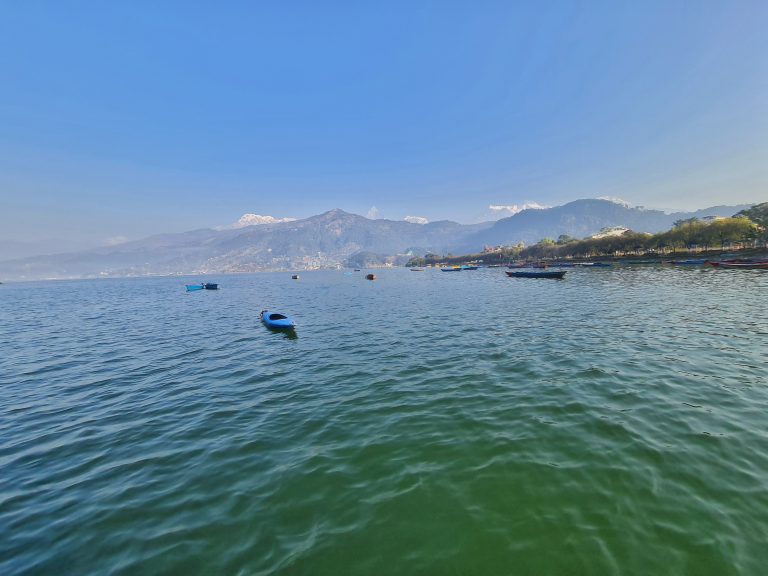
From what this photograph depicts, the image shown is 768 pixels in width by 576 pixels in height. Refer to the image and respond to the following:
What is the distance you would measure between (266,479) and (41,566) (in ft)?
14.8

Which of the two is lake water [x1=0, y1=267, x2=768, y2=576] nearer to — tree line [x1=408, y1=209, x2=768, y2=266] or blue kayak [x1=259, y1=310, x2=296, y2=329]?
blue kayak [x1=259, y1=310, x2=296, y2=329]

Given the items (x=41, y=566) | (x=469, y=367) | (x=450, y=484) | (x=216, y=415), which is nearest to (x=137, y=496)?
(x=41, y=566)

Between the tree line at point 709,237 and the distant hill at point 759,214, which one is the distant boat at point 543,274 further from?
the distant hill at point 759,214

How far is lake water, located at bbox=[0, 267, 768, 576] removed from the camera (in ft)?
19.7

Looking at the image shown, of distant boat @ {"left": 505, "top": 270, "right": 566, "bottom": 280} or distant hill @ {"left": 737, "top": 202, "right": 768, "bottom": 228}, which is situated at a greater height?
distant hill @ {"left": 737, "top": 202, "right": 768, "bottom": 228}

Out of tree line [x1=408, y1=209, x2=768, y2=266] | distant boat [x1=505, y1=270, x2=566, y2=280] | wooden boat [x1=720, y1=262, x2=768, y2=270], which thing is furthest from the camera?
tree line [x1=408, y1=209, x2=768, y2=266]

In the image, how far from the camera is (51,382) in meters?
18.3

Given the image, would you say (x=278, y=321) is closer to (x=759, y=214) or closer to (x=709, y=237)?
(x=709, y=237)

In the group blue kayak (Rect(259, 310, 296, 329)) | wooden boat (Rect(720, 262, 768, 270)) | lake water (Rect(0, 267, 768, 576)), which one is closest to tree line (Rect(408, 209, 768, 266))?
wooden boat (Rect(720, 262, 768, 270))

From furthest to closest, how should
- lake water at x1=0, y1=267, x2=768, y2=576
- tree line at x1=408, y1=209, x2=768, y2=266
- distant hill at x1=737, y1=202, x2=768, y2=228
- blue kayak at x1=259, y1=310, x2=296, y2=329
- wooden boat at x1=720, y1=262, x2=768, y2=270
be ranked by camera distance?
distant hill at x1=737, y1=202, x2=768, y2=228
tree line at x1=408, y1=209, x2=768, y2=266
wooden boat at x1=720, y1=262, x2=768, y2=270
blue kayak at x1=259, y1=310, x2=296, y2=329
lake water at x1=0, y1=267, x2=768, y2=576

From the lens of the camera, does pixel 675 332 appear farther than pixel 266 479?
Yes

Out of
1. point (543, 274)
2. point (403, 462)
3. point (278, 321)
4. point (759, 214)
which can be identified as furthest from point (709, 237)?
point (403, 462)

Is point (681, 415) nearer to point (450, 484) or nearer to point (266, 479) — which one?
point (450, 484)

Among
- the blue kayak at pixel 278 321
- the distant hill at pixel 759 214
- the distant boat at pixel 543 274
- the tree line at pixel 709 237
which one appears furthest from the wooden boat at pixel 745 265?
the blue kayak at pixel 278 321
